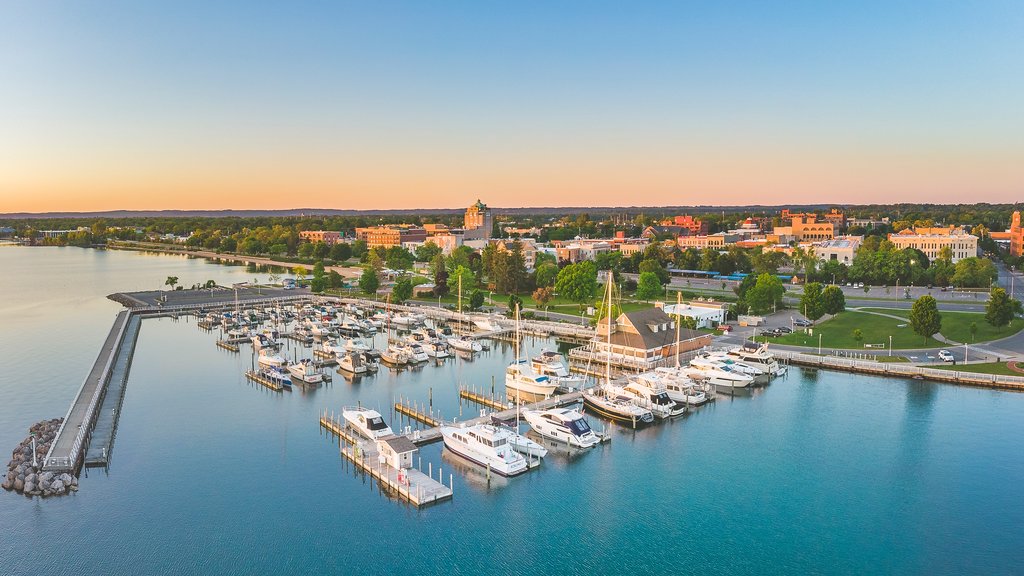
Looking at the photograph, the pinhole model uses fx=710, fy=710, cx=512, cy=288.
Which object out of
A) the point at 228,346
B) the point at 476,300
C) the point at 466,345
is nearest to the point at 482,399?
the point at 466,345

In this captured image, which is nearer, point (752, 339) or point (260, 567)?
point (260, 567)

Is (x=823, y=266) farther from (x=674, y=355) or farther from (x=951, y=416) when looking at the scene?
(x=951, y=416)

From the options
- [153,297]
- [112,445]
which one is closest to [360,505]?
[112,445]

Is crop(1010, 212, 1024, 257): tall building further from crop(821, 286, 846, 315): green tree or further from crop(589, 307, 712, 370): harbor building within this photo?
crop(589, 307, 712, 370): harbor building

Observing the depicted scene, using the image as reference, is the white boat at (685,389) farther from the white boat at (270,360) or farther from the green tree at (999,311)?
the green tree at (999,311)

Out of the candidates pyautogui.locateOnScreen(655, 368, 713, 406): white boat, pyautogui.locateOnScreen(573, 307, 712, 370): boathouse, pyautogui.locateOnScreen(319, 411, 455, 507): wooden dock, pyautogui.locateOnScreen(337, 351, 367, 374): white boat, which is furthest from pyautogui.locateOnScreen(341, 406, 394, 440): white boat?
A: pyautogui.locateOnScreen(573, 307, 712, 370): boathouse

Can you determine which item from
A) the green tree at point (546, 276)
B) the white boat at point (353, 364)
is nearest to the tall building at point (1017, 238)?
the green tree at point (546, 276)
